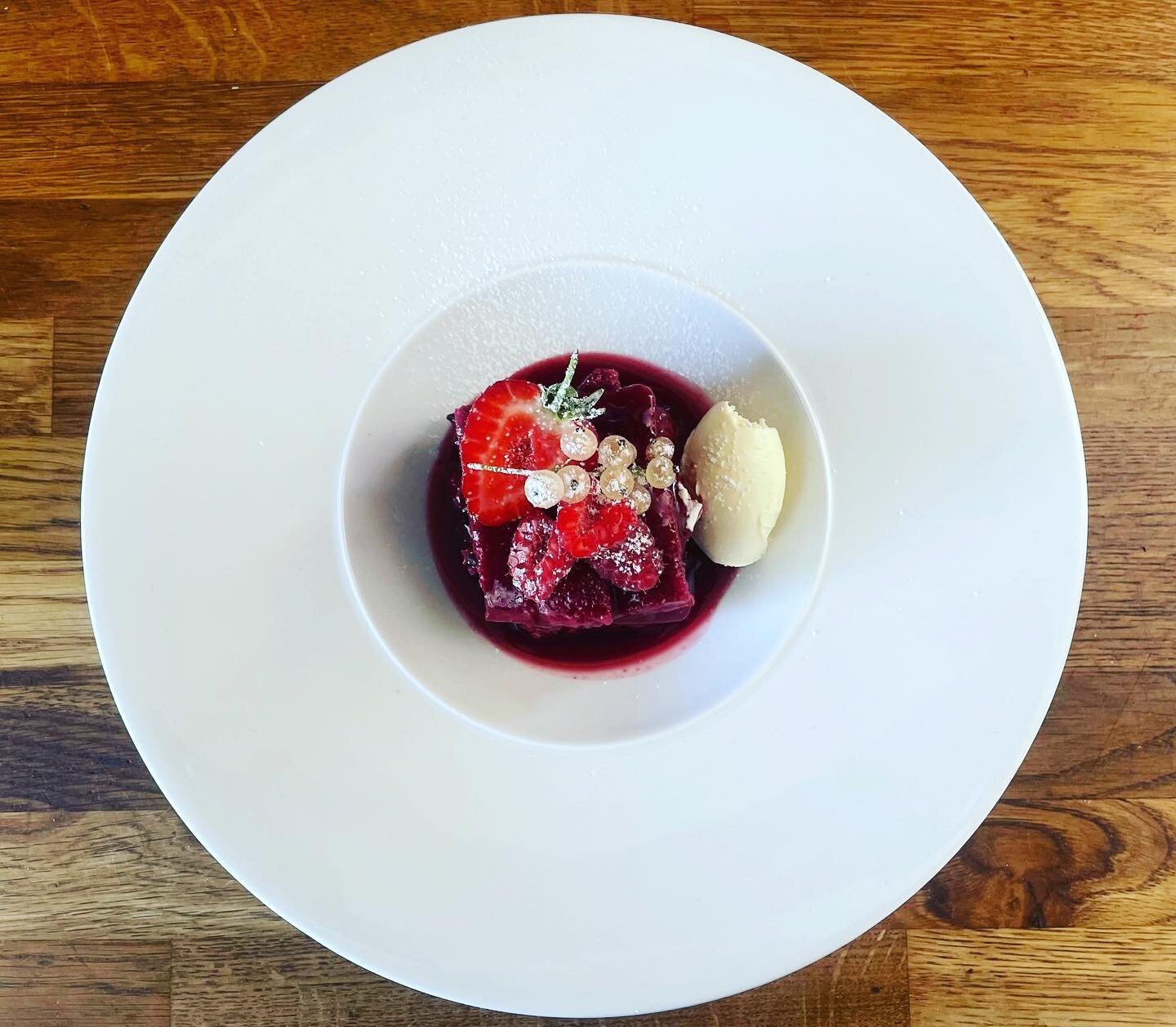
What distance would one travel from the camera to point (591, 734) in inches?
50.5

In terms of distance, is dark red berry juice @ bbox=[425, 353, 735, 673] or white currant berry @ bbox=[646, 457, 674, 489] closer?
white currant berry @ bbox=[646, 457, 674, 489]

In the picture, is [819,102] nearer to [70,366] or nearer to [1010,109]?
[1010,109]

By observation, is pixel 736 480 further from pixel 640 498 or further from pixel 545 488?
pixel 545 488

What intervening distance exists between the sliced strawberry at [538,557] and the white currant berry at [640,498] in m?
0.11

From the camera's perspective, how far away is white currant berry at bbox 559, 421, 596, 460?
1.18m

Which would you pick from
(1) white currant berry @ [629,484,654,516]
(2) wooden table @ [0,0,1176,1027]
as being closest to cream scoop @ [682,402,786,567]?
(1) white currant berry @ [629,484,654,516]

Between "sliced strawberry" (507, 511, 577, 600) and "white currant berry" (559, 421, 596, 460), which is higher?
"white currant berry" (559, 421, 596, 460)

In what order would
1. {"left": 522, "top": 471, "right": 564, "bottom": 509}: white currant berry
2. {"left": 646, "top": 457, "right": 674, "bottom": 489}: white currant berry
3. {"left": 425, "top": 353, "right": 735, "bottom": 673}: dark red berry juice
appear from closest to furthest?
{"left": 522, "top": 471, "right": 564, "bottom": 509}: white currant berry
{"left": 646, "top": 457, "right": 674, "bottom": 489}: white currant berry
{"left": 425, "top": 353, "right": 735, "bottom": 673}: dark red berry juice

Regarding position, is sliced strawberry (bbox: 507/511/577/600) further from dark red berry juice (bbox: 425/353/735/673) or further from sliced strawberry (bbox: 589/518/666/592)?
dark red berry juice (bbox: 425/353/735/673)

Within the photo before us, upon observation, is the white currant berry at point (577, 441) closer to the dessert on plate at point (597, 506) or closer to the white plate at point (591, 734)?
the dessert on plate at point (597, 506)

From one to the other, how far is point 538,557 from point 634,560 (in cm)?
13

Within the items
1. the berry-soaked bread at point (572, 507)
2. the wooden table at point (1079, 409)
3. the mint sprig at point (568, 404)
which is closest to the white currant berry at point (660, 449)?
the berry-soaked bread at point (572, 507)

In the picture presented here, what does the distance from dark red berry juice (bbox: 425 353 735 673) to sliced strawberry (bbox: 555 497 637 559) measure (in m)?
0.25

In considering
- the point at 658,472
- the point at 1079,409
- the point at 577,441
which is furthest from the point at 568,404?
the point at 1079,409
